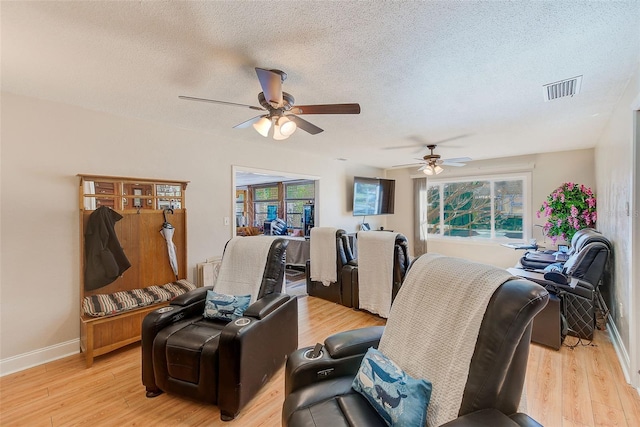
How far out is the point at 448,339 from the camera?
1246 millimetres

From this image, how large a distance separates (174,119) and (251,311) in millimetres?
2493

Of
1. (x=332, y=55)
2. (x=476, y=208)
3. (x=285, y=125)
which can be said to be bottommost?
(x=476, y=208)

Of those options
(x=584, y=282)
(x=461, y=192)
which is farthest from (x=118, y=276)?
(x=461, y=192)

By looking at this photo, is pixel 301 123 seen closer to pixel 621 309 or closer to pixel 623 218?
pixel 623 218

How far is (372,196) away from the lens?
6.54 metres

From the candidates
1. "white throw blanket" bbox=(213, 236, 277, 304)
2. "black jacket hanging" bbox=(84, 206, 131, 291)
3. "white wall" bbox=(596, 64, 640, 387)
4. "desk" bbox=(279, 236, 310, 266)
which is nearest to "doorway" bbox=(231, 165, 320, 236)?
"desk" bbox=(279, 236, 310, 266)

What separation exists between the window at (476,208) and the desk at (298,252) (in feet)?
9.73

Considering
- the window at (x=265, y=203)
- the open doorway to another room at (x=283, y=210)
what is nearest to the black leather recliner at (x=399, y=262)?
the open doorway to another room at (x=283, y=210)

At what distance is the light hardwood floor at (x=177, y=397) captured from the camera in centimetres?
187

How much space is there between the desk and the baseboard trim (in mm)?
4585

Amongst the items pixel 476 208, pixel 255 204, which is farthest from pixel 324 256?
pixel 255 204

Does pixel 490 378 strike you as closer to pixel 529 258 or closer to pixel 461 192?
pixel 529 258

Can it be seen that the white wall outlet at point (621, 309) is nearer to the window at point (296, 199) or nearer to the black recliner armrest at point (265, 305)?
the black recliner armrest at point (265, 305)

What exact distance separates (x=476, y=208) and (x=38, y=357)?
7.41m
